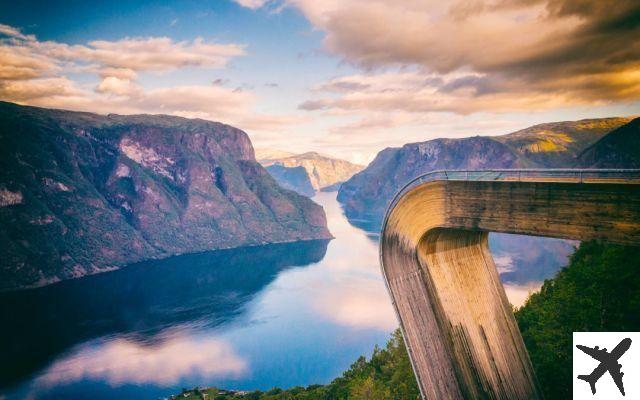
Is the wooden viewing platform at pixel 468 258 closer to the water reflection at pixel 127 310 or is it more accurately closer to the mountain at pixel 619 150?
the water reflection at pixel 127 310

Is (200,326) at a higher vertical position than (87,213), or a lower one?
lower

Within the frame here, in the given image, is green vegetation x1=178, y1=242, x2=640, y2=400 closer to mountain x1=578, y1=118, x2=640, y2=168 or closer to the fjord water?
the fjord water

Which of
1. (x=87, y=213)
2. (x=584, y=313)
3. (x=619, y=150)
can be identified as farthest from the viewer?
(x=87, y=213)


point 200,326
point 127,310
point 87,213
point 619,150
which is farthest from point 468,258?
point 87,213

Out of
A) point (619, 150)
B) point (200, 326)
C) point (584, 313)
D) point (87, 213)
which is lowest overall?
point (200, 326)

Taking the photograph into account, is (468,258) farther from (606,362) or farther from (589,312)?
(589,312)

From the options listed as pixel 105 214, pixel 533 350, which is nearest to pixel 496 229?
pixel 533 350

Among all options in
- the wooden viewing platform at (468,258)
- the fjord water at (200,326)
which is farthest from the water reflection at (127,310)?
the wooden viewing platform at (468,258)
